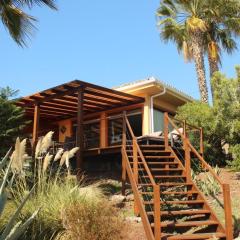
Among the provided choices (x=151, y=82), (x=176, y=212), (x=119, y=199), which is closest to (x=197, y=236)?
(x=176, y=212)

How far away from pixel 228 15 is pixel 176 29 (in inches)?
111

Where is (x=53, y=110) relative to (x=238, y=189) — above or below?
above

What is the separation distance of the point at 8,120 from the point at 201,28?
1103 centimetres

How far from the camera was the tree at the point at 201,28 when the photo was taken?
2120 centimetres

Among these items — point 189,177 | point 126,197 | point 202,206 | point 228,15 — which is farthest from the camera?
point 228,15

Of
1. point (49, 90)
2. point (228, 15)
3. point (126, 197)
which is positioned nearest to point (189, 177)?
point (126, 197)

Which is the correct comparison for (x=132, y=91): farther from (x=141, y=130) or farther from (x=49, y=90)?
(x=49, y=90)

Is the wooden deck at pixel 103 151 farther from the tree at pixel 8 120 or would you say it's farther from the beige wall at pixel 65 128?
the beige wall at pixel 65 128

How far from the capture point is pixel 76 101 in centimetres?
1794

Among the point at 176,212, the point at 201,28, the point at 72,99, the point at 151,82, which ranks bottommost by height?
the point at 176,212

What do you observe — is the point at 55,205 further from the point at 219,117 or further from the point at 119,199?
the point at 219,117

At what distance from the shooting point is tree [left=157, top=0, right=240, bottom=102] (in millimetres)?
21203

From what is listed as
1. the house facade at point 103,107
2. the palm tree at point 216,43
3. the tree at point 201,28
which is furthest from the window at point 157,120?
the palm tree at point 216,43

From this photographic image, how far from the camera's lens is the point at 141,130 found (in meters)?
19.8
